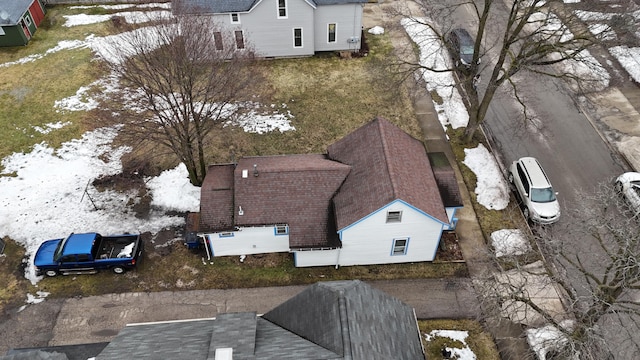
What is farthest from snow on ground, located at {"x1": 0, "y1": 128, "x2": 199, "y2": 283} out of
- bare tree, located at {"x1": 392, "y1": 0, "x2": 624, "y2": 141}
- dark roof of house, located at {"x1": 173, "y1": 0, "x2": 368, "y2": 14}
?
bare tree, located at {"x1": 392, "y1": 0, "x2": 624, "y2": 141}

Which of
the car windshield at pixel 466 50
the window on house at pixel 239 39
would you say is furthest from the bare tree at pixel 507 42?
the window on house at pixel 239 39

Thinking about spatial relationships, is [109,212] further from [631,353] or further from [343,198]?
[631,353]

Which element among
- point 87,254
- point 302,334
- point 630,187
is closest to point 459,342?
point 302,334

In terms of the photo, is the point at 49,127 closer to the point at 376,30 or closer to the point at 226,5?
the point at 226,5

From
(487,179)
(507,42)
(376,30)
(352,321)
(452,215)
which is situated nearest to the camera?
(352,321)

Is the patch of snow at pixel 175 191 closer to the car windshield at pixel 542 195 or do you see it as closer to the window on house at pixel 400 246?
the window on house at pixel 400 246

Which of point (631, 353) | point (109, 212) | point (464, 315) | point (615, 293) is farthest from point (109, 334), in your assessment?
point (631, 353)
